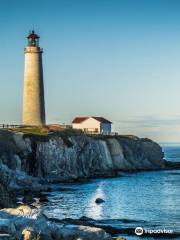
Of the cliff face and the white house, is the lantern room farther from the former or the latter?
the white house

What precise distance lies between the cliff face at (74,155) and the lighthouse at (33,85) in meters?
4.53

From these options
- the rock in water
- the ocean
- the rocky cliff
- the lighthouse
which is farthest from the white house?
the rock in water

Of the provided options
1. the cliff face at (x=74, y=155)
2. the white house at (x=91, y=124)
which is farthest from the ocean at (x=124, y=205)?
the white house at (x=91, y=124)

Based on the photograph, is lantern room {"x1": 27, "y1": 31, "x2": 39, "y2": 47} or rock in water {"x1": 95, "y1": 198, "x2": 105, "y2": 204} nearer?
rock in water {"x1": 95, "y1": 198, "x2": 105, "y2": 204}

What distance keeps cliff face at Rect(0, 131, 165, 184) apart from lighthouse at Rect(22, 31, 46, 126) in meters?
4.53

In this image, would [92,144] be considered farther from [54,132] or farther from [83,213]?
[83,213]

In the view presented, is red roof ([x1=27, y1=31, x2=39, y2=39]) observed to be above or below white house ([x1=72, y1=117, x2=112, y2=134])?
above

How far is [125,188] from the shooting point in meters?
68.9

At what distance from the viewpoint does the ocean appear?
1551 inches

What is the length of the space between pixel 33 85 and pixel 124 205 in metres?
38.6

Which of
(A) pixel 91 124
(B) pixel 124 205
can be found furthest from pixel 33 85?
(B) pixel 124 205

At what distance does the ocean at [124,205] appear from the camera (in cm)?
3938

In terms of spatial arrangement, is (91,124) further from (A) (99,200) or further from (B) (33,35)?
(A) (99,200)

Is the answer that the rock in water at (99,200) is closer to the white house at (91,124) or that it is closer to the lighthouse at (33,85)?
the lighthouse at (33,85)
